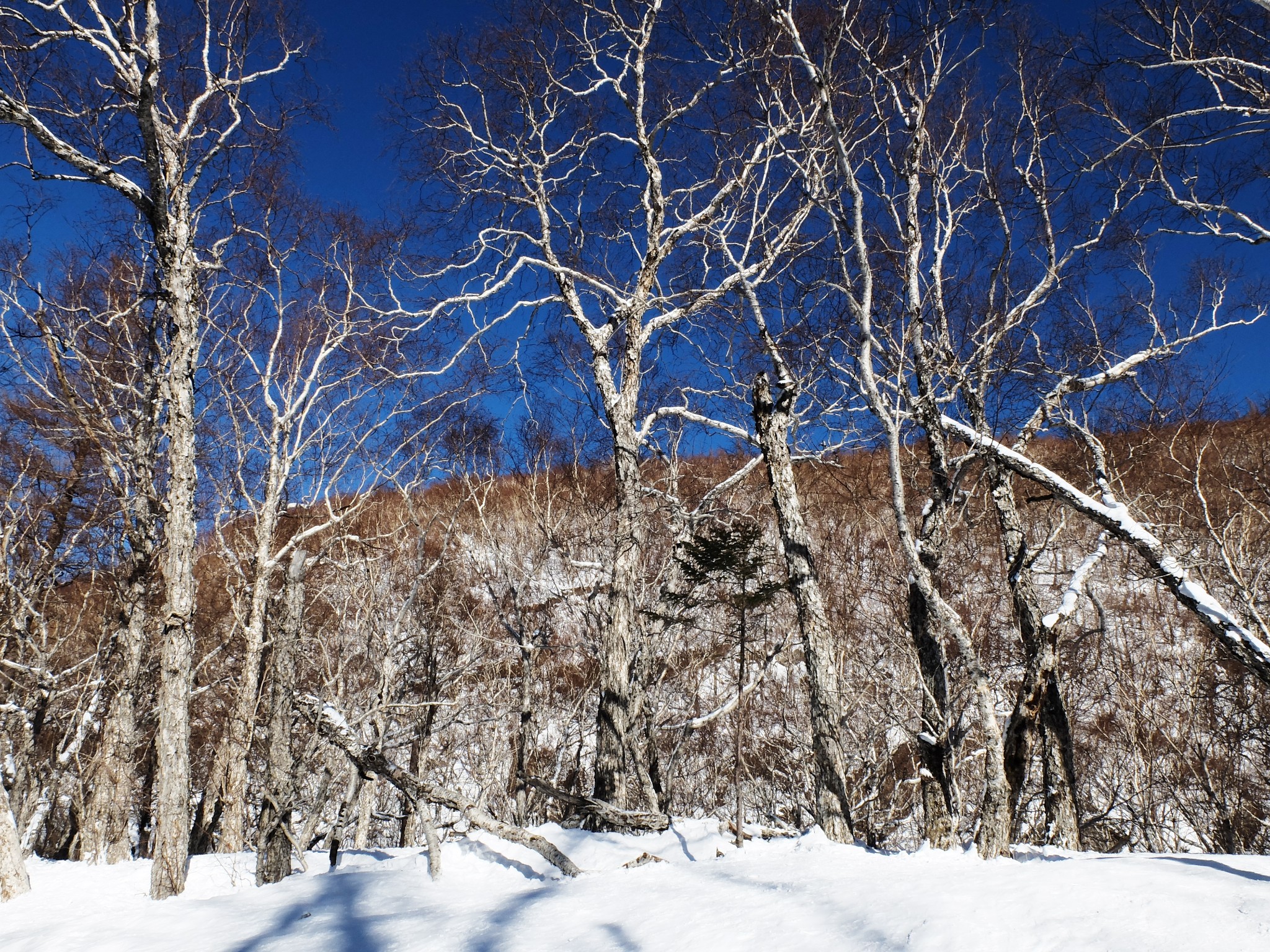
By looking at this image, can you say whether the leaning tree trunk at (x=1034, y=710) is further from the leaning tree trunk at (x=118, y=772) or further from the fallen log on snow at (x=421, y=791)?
the leaning tree trunk at (x=118, y=772)

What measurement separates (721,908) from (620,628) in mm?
4162

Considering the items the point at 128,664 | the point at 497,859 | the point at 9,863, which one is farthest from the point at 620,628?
the point at 128,664

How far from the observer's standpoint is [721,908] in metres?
3.15

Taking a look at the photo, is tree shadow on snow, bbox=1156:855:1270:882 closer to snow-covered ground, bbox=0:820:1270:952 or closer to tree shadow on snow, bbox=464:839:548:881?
snow-covered ground, bbox=0:820:1270:952

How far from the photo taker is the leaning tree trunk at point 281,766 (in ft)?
21.2

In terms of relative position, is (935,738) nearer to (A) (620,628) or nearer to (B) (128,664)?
(A) (620,628)

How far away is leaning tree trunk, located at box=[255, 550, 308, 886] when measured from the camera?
646 centimetres

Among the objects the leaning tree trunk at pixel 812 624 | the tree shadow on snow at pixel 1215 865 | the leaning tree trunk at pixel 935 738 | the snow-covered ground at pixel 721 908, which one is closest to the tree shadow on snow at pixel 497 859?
the snow-covered ground at pixel 721 908

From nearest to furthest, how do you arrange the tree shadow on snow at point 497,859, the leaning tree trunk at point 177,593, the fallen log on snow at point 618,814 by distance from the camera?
the tree shadow on snow at point 497,859 < the leaning tree trunk at point 177,593 < the fallen log on snow at point 618,814

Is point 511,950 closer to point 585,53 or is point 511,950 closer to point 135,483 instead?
point 585,53

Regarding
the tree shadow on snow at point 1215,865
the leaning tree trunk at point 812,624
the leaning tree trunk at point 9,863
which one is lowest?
the leaning tree trunk at point 9,863

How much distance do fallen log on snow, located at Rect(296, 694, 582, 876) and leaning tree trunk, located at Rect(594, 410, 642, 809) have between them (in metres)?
1.93

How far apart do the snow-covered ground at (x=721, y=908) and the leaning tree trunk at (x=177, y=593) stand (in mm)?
467

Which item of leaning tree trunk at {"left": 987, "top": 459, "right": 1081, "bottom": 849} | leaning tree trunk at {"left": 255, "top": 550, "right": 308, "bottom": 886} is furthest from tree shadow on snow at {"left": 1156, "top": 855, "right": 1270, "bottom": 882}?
leaning tree trunk at {"left": 255, "top": 550, "right": 308, "bottom": 886}
